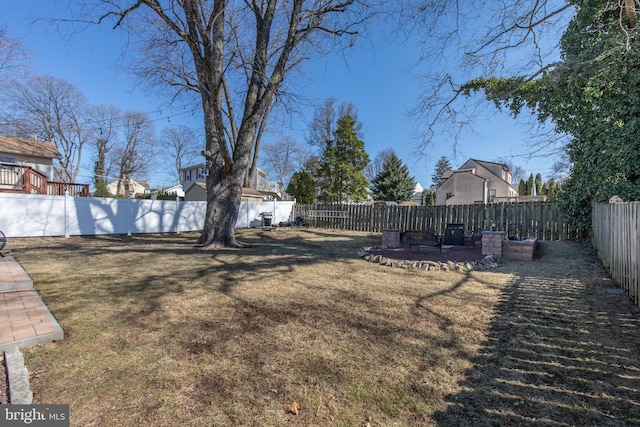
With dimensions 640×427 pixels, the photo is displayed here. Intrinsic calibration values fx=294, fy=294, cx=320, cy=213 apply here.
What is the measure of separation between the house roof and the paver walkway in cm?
1749

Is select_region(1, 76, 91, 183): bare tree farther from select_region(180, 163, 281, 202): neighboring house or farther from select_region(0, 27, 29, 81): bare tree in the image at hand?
select_region(0, 27, 29, 81): bare tree

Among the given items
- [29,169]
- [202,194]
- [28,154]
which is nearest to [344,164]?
[202,194]

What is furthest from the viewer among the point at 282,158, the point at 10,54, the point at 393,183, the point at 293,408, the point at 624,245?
the point at 282,158

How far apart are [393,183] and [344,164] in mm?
9121

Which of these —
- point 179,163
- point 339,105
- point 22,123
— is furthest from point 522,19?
point 179,163

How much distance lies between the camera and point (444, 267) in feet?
20.0

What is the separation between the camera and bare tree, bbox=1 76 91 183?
80.6ft

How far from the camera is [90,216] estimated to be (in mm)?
11906

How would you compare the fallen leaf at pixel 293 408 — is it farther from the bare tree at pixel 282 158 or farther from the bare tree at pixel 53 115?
the bare tree at pixel 282 158

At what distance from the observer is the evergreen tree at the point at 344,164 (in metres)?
23.1

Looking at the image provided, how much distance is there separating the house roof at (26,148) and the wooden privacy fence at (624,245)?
24.6m

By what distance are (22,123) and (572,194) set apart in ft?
122

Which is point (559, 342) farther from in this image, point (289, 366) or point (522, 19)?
point (522, 19)

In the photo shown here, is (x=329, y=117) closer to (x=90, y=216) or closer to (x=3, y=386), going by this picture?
(x=90, y=216)
